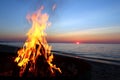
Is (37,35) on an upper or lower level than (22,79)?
upper

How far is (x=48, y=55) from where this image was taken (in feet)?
34.5

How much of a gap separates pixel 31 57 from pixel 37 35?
1.58m

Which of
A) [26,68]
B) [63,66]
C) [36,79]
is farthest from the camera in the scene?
[63,66]

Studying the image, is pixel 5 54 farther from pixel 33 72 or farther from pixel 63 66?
pixel 63 66

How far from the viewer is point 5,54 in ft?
38.4

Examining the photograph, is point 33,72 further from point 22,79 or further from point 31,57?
point 22,79

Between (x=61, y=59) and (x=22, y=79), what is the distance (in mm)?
4514

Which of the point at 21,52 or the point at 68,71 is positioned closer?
the point at 21,52

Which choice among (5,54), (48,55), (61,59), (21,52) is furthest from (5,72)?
(61,59)

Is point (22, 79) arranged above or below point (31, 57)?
below

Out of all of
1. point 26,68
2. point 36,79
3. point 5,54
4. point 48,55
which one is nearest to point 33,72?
point 26,68

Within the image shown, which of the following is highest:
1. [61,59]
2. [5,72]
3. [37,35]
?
[37,35]

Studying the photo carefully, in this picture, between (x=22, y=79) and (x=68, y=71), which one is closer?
(x=22, y=79)

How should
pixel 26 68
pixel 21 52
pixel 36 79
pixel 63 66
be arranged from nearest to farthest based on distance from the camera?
pixel 36 79 → pixel 26 68 → pixel 21 52 → pixel 63 66
